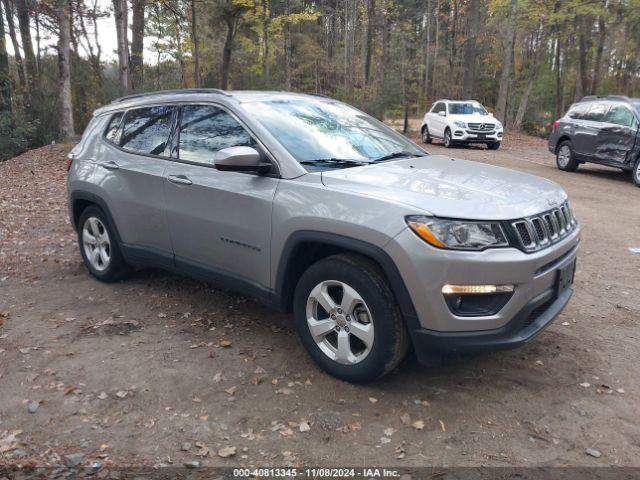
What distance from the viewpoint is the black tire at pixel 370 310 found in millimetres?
3186

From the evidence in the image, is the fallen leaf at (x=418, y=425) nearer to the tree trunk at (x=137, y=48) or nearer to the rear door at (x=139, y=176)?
the rear door at (x=139, y=176)

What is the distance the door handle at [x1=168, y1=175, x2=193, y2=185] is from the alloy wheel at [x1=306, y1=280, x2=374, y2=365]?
1.44 metres

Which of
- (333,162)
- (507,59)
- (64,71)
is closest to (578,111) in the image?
(333,162)

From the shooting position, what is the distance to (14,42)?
69.8ft

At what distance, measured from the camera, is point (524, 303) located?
3.11 m

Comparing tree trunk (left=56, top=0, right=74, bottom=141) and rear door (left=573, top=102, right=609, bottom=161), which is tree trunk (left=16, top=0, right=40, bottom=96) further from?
rear door (left=573, top=102, right=609, bottom=161)

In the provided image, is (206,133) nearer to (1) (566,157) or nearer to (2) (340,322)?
(2) (340,322)

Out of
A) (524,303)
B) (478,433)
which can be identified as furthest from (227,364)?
(524,303)

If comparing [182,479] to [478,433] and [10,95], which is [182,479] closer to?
[478,433]

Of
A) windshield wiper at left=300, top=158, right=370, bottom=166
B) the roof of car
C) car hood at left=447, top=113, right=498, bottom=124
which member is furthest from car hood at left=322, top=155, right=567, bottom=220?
car hood at left=447, top=113, right=498, bottom=124

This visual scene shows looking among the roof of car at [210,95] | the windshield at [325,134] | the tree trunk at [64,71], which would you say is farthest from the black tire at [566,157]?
the tree trunk at [64,71]

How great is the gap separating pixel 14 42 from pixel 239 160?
22.1m

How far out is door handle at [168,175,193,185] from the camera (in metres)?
4.26

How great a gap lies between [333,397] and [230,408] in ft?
2.04
